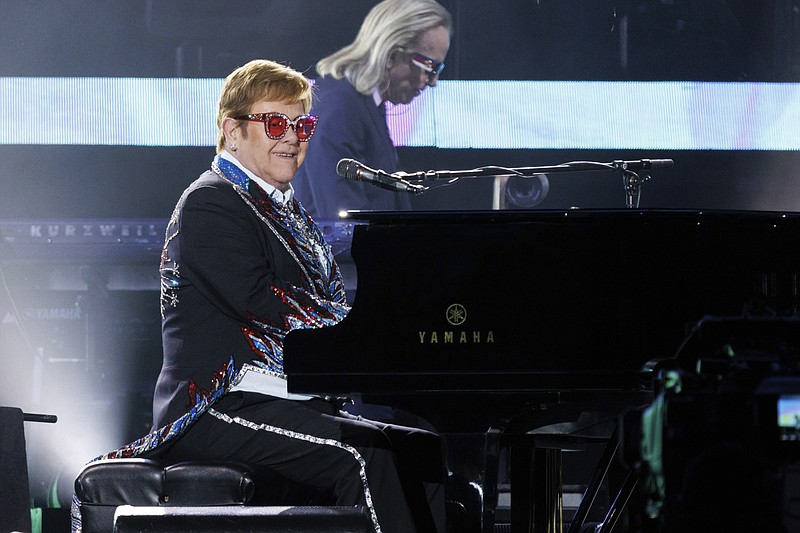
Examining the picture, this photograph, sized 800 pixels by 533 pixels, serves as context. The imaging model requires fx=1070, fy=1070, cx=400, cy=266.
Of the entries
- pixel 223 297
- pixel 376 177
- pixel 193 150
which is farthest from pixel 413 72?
pixel 223 297

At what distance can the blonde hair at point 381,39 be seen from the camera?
4750 mm

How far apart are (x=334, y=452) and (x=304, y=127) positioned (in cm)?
85

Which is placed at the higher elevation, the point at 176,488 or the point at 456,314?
the point at 456,314

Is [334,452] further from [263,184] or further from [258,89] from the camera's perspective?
[258,89]

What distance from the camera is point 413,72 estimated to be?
4777 mm

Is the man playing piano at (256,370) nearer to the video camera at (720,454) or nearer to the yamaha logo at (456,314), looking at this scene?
the yamaha logo at (456,314)

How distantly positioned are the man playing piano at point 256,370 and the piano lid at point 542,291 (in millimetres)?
228

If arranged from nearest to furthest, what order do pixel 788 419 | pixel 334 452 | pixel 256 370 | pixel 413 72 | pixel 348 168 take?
pixel 788 419
pixel 334 452
pixel 256 370
pixel 348 168
pixel 413 72

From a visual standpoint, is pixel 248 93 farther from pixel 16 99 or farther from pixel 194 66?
pixel 16 99

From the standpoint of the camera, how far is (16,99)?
486cm

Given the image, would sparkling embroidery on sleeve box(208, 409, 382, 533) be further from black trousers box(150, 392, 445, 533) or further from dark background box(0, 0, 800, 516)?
dark background box(0, 0, 800, 516)

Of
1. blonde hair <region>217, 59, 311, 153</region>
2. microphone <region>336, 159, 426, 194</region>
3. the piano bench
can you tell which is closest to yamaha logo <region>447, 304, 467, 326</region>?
microphone <region>336, 159, 426, 194</region>

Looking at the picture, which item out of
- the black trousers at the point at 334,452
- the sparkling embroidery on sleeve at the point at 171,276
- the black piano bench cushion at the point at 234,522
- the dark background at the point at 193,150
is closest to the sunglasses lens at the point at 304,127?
the sparkling embroidery on sleeve at the point at 171,276

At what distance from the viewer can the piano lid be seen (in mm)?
2205
